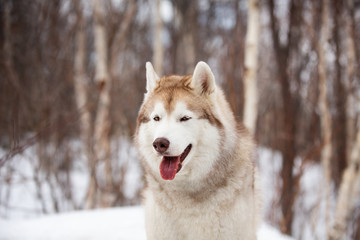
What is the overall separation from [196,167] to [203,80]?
69 centimetres

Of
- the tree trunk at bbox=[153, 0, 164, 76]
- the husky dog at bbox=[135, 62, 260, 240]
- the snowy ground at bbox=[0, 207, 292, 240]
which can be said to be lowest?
the snowy ground at bbox=[0, 207, 292, 240]

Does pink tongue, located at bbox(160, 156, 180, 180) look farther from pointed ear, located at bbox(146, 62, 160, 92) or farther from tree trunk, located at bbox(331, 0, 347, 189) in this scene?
tree trunk, located at bbox(331, 0, 347, 189)

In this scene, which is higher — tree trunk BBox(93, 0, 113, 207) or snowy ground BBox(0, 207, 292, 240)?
tree trunk BBox(93, 0, 113, 207)

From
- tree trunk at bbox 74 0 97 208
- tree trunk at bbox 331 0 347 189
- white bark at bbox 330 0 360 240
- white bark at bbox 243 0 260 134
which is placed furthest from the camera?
tree trunk at bbox 331 0 347 189

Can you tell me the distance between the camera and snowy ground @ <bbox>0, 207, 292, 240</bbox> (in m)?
3.69

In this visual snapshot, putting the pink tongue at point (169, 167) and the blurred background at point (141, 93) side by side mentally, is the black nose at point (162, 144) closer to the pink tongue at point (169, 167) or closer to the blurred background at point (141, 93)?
the pink tongue at point (169, 167)

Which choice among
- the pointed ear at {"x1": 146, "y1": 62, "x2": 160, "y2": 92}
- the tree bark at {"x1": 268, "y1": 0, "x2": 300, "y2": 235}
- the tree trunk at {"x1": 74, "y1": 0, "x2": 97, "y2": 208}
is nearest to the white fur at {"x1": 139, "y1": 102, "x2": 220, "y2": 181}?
the pointed ear at {"x1": 146, "y1": 62, "x2": 160, "y2": 92}

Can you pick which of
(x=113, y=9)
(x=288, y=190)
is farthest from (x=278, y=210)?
(x=113, y=9)

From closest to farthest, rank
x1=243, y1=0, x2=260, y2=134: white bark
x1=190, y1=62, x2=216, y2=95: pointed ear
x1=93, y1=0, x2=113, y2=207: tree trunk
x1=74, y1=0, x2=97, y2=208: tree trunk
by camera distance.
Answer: x1=190, y1=62, x2=216, y2=95: pointed ear, x1=243, y1=0, x2=260, y2=134: white bark, x1=93, y1=0, x2=113, y2=207: tree trunk, x1=74, y1=0, x2=97, y2=208: tree trunk

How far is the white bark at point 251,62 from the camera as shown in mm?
4508

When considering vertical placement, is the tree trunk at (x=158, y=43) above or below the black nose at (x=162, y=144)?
above

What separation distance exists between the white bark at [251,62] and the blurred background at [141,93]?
0.05ft

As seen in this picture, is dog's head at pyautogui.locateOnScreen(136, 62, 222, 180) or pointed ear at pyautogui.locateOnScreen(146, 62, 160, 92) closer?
dog's head at pyautogui.locateOnScreen(136, 62, 222, 180)

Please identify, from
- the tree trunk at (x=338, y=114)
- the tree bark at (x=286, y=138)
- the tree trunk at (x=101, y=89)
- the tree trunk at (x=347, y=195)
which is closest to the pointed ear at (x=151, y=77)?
the tree trunk at (x=101, y=89)
